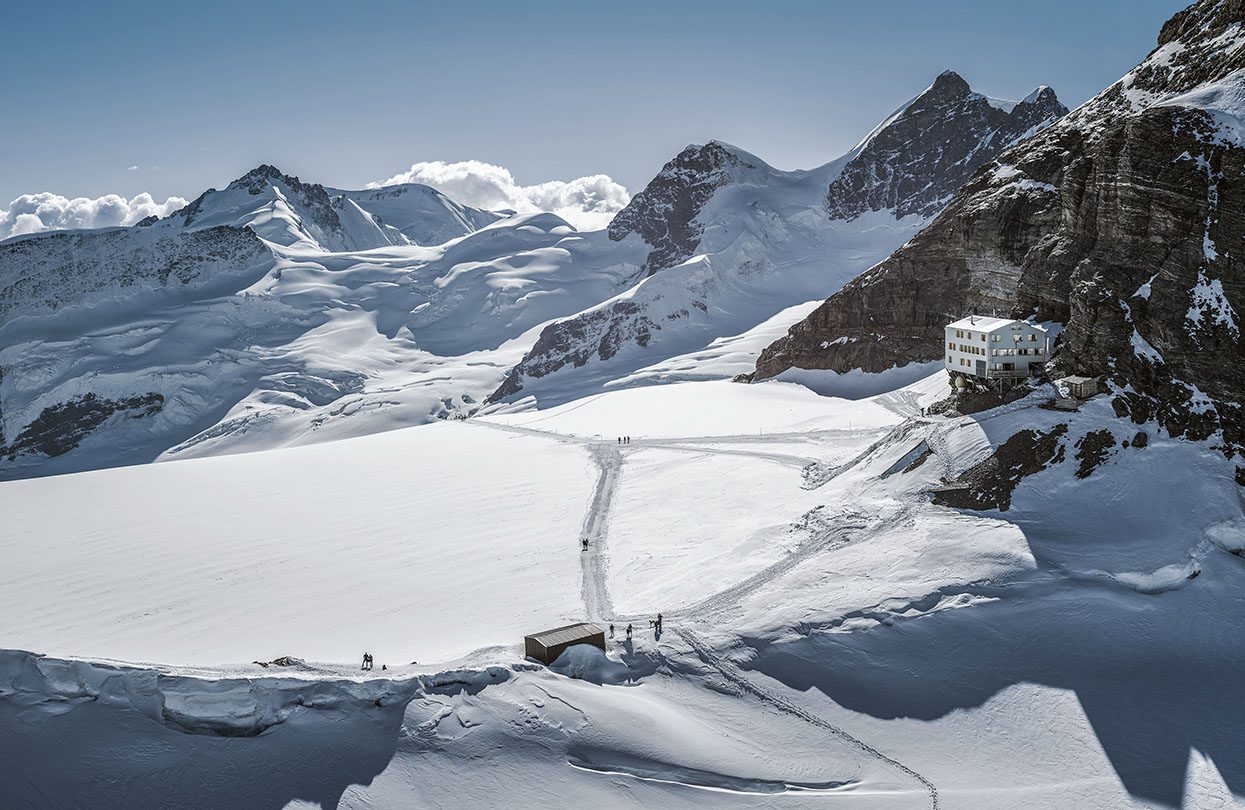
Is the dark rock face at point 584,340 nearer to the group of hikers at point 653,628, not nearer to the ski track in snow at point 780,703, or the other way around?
the group of hikers at point 653,628

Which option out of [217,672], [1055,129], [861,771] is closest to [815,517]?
[861,771]

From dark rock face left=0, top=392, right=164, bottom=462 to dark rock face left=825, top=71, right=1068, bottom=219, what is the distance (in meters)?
157

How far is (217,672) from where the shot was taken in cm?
2784

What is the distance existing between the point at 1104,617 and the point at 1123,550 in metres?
5.65

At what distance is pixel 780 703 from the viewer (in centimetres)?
2948

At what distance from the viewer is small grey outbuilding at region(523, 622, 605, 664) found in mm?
29953

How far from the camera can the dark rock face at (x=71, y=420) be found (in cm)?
15350

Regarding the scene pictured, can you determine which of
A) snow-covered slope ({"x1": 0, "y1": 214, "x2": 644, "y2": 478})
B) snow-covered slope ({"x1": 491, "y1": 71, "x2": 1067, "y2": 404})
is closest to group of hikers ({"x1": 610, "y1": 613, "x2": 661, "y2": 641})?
snow-covered slope ({"x1": 491, "y1": 71, "x2": 1067, "y2": 404})

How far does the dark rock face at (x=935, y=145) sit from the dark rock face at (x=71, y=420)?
514ft

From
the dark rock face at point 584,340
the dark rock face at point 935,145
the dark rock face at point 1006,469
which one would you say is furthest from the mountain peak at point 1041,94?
the dark rock face at point 1006,469

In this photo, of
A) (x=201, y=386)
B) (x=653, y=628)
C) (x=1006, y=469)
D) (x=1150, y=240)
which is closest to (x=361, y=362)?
(x=201, y=386)

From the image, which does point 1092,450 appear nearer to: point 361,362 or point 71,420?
point 361,362

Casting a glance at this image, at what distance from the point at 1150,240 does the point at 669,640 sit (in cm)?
3747

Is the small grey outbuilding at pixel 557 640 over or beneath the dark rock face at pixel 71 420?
beneath
